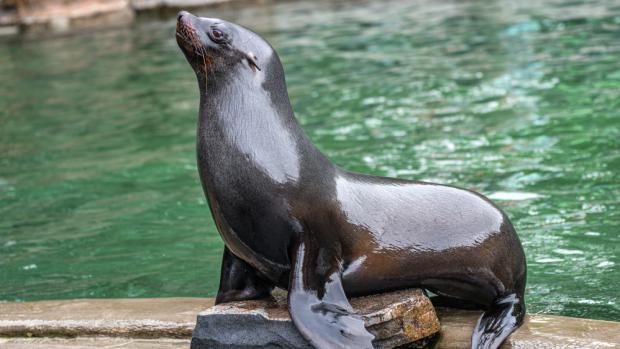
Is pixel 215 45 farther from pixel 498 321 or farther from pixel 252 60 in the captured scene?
pixel 498 321

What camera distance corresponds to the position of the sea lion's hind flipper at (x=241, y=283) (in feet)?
11.4

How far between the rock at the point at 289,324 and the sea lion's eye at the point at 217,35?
0.86 metres

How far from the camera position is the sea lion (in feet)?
10.6

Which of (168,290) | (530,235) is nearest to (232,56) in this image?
(168,290)

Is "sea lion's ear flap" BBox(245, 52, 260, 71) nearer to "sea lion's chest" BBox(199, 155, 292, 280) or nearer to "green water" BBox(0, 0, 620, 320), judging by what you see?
"sea lion's chest" BBox(199, 155, 292, 280)

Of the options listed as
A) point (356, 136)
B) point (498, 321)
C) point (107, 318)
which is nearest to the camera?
point (498, 321)

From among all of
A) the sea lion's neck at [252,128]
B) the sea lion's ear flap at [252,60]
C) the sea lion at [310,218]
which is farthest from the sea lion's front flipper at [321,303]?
the sea lion's ear flap at [252,60]

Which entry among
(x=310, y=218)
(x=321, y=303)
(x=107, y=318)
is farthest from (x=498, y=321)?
(x=107, y=318)

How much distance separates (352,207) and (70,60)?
1061 centimetres

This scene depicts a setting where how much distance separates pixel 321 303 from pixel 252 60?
32.2 inches

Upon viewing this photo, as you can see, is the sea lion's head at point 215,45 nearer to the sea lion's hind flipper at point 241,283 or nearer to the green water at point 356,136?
the sea lion's hind flipper at point 241,283

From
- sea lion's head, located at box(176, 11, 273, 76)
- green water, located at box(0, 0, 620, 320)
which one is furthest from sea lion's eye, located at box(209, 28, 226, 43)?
green water, located at box(0, 0, 620, 320)

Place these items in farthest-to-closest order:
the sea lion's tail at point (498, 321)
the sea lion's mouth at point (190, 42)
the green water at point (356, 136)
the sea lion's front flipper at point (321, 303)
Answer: the green water at point (356, 136) → the sea lion's mouth at point (190, 42) → the sea lion's tail at point (498, 321) → the sea lion's front flipper at point (321, 303)

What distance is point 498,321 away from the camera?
331 cm
